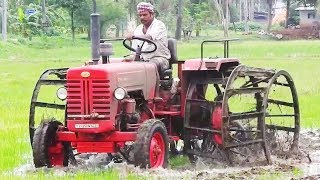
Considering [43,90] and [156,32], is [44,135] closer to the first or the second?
[156,32]

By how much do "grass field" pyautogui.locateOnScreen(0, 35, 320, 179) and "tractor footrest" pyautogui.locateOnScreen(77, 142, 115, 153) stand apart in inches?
19.8

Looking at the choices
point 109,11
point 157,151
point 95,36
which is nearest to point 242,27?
point 109,11

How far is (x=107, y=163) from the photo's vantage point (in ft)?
30.0

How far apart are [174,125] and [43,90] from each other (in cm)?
1222

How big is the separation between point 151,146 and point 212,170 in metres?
0.88

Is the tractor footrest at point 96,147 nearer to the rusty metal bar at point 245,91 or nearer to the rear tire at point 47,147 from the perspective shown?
the rear tire at point 47,147

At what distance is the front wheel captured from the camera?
7863 mm

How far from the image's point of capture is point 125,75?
8375 millimetres

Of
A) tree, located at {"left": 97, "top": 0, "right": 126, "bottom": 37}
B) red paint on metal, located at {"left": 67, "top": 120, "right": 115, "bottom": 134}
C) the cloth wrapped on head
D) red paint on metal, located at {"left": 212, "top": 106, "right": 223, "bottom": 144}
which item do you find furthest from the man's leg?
tree, located at {"left": 97, "top": 0, "right": 126, "bottom": 37}

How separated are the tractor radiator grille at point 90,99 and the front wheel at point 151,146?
44 cm

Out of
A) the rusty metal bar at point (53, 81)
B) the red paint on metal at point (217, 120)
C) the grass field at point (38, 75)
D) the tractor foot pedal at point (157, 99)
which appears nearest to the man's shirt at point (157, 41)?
the tractor foot pedal at point (157, 99)

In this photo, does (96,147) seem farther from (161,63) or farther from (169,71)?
(169,71)

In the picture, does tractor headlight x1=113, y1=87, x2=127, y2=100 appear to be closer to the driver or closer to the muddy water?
the muddy water

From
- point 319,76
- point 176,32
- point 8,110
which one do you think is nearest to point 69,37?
point 176,32
